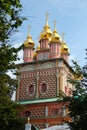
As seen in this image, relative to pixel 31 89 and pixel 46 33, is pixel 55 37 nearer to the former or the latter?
pixel 46 33

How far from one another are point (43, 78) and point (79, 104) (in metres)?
22.5

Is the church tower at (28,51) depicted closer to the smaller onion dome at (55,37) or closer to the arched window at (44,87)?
the smaller onion dome at (55,37)

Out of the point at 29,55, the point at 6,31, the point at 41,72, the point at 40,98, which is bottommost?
the point at 6,31

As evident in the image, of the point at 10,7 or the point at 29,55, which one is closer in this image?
the point at 10,7

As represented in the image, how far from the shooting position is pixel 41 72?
114ft

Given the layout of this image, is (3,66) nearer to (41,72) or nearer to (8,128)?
(8,128)

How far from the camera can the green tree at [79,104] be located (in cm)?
1186

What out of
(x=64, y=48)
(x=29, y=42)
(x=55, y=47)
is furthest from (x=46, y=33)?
(x=55, y=47)

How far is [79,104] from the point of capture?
A: 12.1m

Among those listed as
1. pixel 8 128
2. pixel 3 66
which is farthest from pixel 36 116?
pixel 3 66

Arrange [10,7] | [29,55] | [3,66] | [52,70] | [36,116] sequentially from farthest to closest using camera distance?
[29,55], [52,70], [36,116], [3,66], [10,7]

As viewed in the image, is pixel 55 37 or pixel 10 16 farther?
pixel 55 37

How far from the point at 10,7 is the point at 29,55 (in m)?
27.4

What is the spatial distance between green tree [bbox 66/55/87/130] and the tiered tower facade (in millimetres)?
18404
